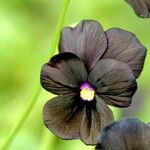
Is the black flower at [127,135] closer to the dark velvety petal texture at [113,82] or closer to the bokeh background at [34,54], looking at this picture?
the dark velvety petal texture at [113,82]

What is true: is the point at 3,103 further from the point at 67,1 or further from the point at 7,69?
the point at 67,1

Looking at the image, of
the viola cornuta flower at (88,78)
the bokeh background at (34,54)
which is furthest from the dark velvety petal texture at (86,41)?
the bokeh background at (34,54)

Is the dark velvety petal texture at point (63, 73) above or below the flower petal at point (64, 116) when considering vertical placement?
above

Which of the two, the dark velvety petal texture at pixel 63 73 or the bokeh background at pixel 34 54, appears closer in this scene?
the dark velvety petal texture at pixel 63 73

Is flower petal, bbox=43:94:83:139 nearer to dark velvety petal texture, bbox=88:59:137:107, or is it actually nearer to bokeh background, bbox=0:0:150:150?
dark velvety petal texture, bbox=88:59:137:107

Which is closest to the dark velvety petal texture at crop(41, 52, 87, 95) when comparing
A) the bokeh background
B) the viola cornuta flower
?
the viola cornuta flower

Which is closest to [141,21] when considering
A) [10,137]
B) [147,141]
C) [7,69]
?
[7,69]

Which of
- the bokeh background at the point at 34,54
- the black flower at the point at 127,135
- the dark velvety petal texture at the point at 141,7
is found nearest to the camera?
the black flower at the point at 127,135

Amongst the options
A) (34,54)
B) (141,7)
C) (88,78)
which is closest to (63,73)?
(88,78)
